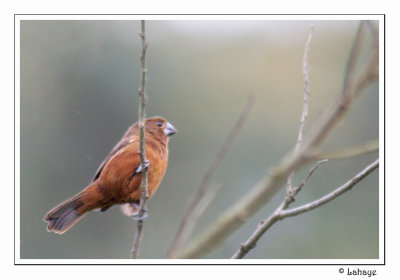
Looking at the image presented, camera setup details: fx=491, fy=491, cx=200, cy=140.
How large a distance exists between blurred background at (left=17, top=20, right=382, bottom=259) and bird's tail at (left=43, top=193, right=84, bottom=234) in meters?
0.05

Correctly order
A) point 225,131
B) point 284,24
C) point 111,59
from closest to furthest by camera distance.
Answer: point 284,24
point 111,59
point 225,131

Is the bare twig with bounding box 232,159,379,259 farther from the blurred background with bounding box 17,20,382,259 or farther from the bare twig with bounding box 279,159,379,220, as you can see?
the blurred background with bounding box 17,20,382,259

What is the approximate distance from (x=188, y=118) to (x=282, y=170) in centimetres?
272

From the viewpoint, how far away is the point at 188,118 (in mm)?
3797

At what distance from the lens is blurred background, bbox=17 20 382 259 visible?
3211mm

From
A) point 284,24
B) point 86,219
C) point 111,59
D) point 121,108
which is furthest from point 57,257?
point 284,24

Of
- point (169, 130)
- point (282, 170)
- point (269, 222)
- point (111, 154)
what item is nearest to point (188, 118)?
point (169, 130)

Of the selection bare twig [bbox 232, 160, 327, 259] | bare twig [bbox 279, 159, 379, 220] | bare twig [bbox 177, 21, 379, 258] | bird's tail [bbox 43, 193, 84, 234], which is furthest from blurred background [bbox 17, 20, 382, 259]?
bare twig [bbox 177, 21, 379, 258]

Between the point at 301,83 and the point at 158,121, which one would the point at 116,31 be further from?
the point at 301,83

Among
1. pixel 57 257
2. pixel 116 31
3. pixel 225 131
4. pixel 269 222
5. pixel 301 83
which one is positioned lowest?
pixel 57 257

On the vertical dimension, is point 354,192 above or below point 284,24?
below

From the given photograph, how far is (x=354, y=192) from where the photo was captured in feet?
11.6
